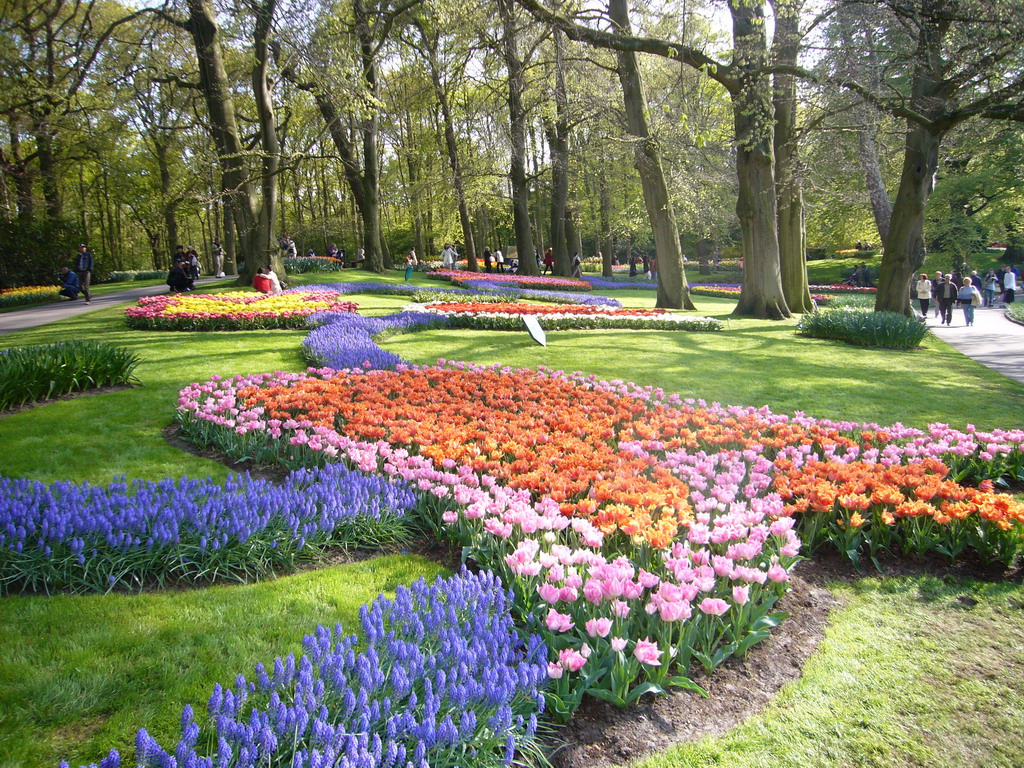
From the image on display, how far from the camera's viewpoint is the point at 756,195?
1563 centimetres

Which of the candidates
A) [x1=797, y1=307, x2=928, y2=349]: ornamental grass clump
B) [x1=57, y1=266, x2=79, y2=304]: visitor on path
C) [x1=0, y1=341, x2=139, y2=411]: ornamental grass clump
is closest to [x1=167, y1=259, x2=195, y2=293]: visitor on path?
[x1=57, y1=266, x2=79, y2=304]: visitor on path

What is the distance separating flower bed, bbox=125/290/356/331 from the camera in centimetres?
1265

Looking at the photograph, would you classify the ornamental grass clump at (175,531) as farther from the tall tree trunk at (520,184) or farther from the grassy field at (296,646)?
the tall tree trunk at (520,184)

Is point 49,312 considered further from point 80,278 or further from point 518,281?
point 518,281

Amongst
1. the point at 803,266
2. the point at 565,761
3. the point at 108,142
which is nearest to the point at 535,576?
the point at 565,761

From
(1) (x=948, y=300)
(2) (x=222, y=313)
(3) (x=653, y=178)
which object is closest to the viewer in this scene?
(2) (x=222, y=313)

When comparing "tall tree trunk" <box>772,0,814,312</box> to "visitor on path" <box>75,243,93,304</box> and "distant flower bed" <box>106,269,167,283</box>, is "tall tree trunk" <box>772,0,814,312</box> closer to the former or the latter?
"visitor on path" <box>75,243,93,304</box>

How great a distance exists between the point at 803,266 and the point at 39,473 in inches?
746

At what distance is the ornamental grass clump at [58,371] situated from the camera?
6953 mm

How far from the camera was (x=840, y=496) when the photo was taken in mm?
4035

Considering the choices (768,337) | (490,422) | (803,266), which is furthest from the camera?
(803,266)

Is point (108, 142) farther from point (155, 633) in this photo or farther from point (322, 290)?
point (155, 633)

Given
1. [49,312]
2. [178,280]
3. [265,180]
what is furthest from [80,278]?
[265,180]

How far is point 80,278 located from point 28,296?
2.01 metres
